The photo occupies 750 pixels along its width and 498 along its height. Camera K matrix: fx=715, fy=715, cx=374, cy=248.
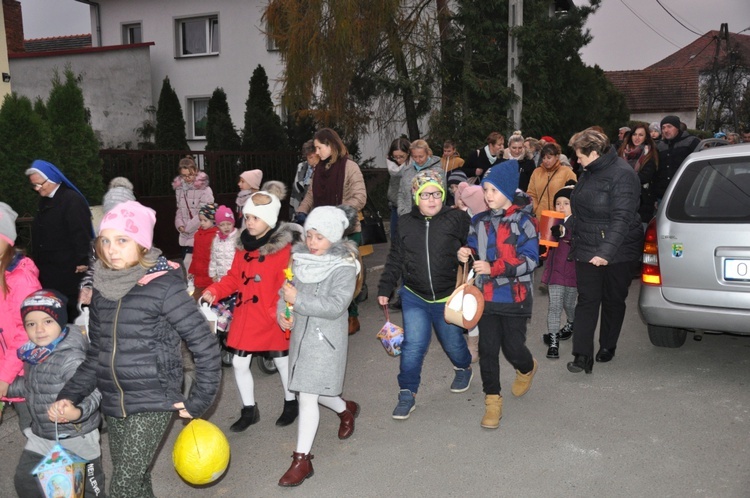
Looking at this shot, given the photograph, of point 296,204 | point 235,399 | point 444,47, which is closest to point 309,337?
point 235,399

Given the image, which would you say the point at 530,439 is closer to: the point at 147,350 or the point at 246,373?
the point at 246,373

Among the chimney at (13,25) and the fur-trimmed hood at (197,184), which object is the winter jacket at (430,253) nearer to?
the fur-trimmed hood at (197,184)

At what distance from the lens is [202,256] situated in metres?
6.94

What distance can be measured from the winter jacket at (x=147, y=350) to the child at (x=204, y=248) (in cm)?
364

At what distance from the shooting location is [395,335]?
5090 millimetres

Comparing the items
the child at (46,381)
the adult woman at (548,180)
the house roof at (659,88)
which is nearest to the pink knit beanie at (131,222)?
the child at (46,381)

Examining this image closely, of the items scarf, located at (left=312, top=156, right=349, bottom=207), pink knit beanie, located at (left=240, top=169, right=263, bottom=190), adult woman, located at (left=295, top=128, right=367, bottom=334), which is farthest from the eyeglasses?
pink knit beanie, located at (left=240, top=169, right=263, bottom=190)

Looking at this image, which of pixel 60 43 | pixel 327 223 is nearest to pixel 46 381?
pixel 327 223

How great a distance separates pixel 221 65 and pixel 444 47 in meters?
10.1

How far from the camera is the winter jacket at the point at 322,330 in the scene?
405 centimetres

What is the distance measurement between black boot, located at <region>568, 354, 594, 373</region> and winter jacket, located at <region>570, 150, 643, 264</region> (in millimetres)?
813

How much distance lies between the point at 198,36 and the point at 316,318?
2214 centimetres

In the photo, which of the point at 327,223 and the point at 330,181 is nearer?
the point at 327,223

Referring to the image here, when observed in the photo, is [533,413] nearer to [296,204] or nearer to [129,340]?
[129,340]
